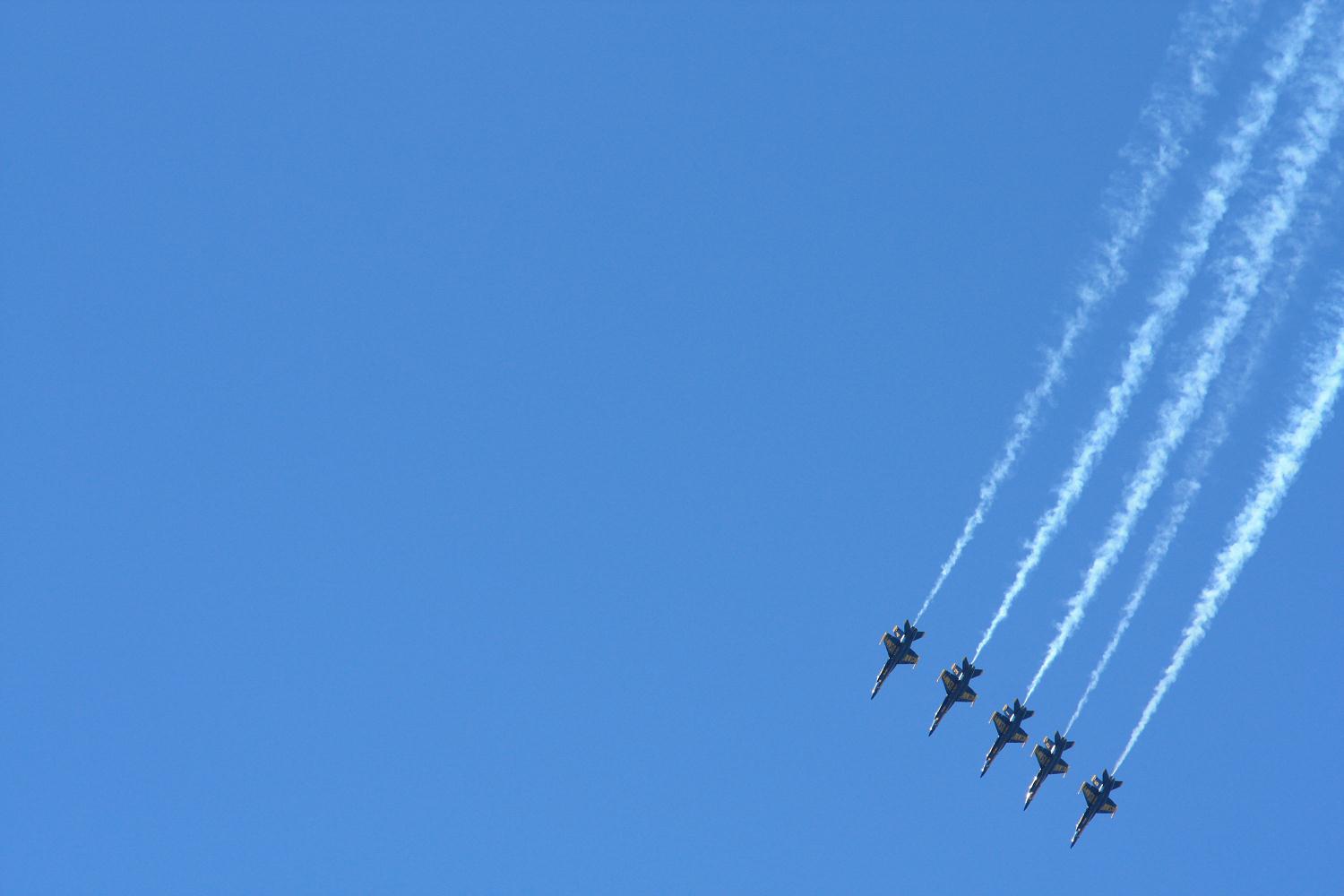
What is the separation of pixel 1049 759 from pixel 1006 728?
1.70 meters

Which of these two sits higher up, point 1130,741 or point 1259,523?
point 1259,523

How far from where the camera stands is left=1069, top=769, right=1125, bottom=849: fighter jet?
53812mm

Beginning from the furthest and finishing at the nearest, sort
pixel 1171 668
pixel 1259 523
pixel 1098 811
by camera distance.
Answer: pixel 1098 811, pixel 1171 668, pixel 1259 523

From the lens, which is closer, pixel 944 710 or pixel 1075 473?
pixel 1075 473

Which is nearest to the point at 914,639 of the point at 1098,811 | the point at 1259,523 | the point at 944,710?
the point at 944,710

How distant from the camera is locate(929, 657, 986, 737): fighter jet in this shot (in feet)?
182

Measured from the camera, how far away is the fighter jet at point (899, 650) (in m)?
55.3

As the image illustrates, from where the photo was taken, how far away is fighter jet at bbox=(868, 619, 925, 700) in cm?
5534

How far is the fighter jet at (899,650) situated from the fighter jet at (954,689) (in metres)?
1.23

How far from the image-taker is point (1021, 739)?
2184 inches

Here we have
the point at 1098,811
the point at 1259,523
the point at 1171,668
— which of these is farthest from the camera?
the point at 1098,811

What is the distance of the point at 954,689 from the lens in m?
56.0

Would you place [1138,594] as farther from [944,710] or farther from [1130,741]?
[944,710]

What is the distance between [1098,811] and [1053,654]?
11.8 m
